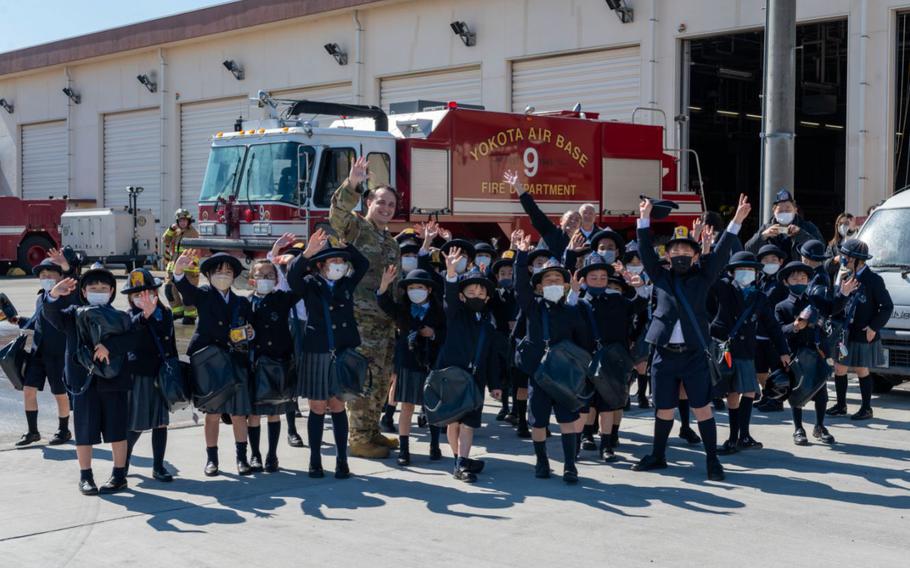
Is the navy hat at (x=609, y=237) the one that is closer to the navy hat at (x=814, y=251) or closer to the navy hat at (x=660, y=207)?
the navy hat at (x=660, y=207)

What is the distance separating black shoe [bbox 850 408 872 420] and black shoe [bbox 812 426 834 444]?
3.83 ft

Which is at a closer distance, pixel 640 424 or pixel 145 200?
pixel 640 424

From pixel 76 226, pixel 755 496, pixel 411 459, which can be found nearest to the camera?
pixel 755 496

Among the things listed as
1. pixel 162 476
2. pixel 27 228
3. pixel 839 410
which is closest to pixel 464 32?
pixel 27 228

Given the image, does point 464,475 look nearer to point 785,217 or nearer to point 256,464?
point 256,464

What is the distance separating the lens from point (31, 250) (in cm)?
3394

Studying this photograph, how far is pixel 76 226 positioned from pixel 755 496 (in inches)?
1118

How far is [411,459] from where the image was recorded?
28.8 feet

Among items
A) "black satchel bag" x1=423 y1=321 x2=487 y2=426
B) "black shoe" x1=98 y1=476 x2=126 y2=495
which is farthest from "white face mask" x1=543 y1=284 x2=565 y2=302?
"black shoe" x1=98 y1=476 x2=126 y2=495

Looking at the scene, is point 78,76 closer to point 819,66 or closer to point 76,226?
point 76,226

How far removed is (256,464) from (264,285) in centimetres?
132

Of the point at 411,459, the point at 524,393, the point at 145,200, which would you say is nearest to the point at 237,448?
the point at 411,459

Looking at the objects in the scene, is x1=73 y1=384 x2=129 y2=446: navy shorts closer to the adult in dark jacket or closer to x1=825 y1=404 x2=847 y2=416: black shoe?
the adult in dark jacket

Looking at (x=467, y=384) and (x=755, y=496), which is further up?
(x=467, y=384)
